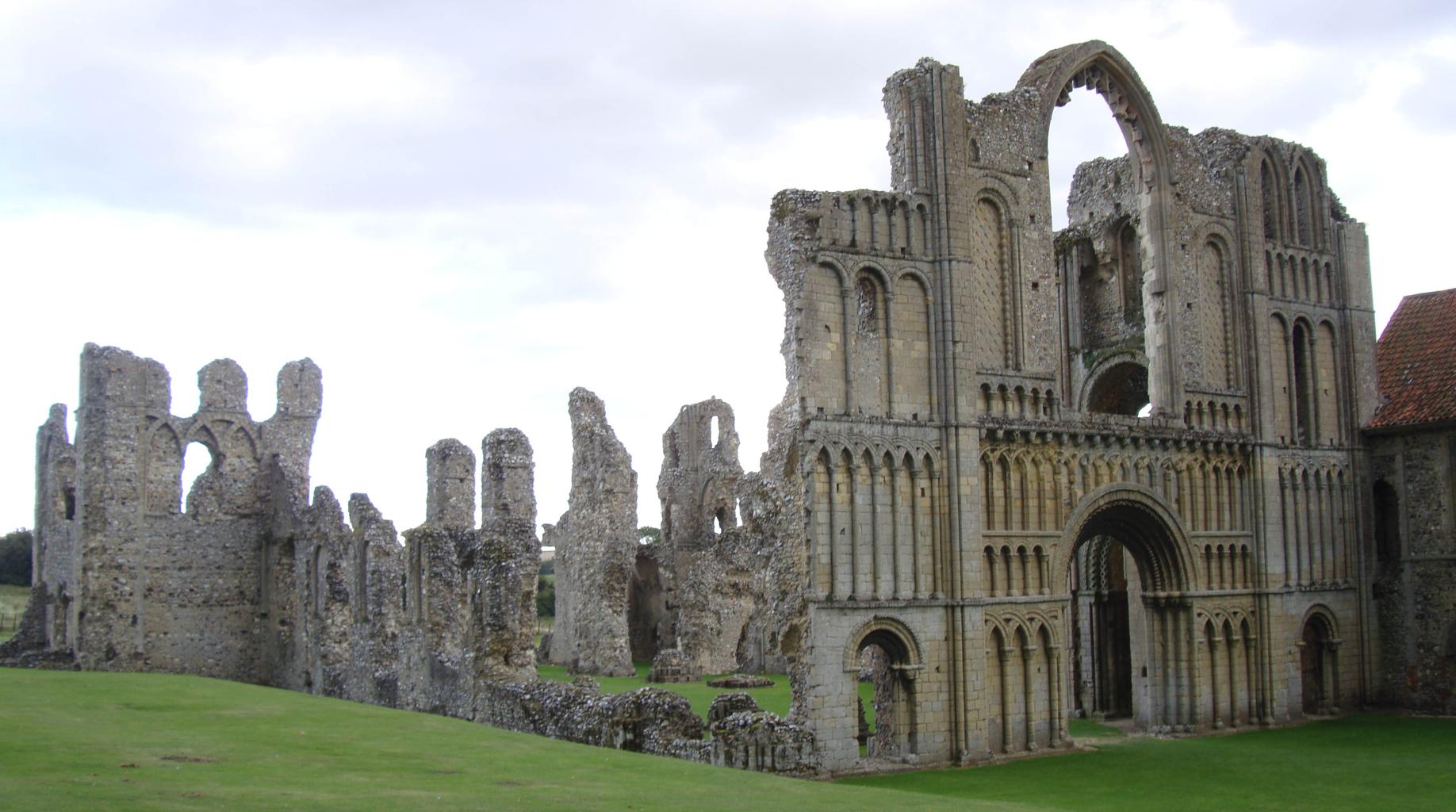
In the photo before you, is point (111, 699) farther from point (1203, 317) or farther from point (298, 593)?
point (1203, 317)

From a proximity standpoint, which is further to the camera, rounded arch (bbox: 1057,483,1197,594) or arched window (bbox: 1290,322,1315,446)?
arched window (bbox: 1290,322,1315,446)

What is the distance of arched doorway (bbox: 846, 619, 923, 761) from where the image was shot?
20.2 metres

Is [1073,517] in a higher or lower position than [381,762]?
higher

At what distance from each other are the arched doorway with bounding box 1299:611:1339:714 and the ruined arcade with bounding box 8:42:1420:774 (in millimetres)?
71

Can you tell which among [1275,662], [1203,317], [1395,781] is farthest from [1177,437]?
[1395,781]

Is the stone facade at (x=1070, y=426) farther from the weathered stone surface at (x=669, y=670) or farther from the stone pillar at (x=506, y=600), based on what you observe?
the weathered stone surface at (x=669, y=670)

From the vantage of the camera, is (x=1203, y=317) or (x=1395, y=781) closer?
(x=1395, y=781)

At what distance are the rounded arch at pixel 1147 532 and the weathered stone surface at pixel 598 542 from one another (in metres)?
15.9

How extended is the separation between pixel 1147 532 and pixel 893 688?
21.7ft

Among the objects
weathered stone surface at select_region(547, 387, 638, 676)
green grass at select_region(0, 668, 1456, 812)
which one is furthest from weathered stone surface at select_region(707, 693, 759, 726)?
weathered stone surface at select_region(547, 387, 638, 676)

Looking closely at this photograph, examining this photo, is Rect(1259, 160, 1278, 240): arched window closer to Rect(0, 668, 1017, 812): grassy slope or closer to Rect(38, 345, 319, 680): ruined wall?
Rect(0, 668, 1017, 812): grassy slope

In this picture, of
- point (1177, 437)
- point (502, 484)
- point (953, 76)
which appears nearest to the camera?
point (953, 76)

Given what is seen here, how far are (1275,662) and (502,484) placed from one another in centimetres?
1570

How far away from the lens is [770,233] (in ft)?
68.2
